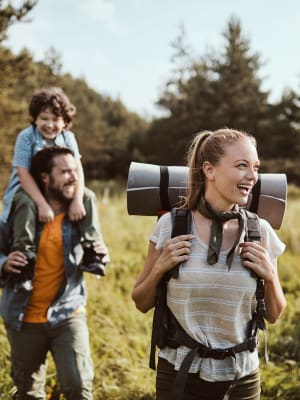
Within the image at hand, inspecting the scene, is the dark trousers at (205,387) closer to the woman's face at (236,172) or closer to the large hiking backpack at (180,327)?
the large hiking backpack at (180,327)

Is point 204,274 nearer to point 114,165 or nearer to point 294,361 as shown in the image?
point 294,361

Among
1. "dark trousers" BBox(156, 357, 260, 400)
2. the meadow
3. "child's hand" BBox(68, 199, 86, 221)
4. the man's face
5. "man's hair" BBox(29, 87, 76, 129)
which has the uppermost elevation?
→ "man's hair" BBox(29, 87, 76, 129)

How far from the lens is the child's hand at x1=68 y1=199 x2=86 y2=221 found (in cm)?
307

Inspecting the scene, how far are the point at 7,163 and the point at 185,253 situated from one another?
17.9m

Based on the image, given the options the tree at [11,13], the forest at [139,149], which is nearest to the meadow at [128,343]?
the forest at [139,149]

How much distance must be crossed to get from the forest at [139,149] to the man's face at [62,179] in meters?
1.52

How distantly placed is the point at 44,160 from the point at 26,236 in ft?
1.71

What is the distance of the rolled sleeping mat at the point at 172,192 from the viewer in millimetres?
2260

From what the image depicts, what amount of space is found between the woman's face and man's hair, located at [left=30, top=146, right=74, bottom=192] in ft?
4.52

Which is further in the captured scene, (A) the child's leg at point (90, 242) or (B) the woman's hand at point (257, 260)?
(A) the child's leg at point (90, 242)

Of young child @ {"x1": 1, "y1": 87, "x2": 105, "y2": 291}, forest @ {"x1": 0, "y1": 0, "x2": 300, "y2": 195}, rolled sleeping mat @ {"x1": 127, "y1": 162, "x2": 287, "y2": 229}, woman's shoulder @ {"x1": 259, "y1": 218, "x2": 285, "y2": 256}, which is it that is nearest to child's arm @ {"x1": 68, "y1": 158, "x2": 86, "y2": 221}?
young child @ {"x1": 1, "y1": 87, "x2": 105, "y2": 291}

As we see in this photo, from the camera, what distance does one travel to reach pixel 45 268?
3.06 meters

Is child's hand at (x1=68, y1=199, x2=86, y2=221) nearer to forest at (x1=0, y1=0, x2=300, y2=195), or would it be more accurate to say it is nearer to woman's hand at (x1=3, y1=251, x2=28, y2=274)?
woman's hand at (x1=3, y1=251, x2=28, y2=274)

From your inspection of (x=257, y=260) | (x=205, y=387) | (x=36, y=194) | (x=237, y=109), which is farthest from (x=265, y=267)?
(x=237, y=109)
